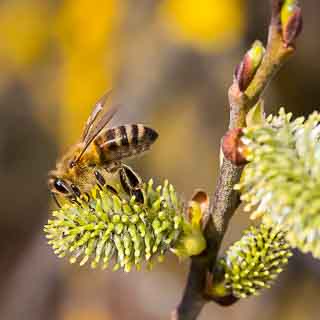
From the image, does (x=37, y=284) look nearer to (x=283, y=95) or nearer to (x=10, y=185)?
(x=10, y=185)

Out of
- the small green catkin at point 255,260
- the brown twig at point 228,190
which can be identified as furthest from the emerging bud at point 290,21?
the small green catkin at point 255,260

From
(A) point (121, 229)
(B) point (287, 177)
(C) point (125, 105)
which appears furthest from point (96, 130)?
(C) point (125, 105)

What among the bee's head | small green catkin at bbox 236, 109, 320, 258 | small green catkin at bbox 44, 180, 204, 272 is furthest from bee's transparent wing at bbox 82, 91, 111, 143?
small green catkin at bbox 236, 109, 320, 258

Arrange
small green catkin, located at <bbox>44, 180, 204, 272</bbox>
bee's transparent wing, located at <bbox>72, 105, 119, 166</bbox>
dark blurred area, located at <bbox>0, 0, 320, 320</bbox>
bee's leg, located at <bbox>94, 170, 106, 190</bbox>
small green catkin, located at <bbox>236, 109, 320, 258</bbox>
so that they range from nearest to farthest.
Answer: small green catkin, located at <bbox>236, 109, 320, 258</bbox>
small green catkin, located at <bbox>44, 180, 204, 272</bbox>
bee's leg, located at <bbox>94, 170, 106, 190</bbox>
bee's transparent wing, located at <bbox>72, 105, 119, 166</bbox>
dark blurred area, located at <bbox>0, 0, 320, 320</bbox>

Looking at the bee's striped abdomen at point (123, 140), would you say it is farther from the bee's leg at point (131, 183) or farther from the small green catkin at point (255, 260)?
the small green catkin at point (255, 260)

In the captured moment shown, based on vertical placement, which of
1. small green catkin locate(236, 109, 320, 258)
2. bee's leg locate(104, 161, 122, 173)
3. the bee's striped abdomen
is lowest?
bee's leg locate(104, 161, 122, 173)

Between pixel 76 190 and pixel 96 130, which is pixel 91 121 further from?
pixel 76 190

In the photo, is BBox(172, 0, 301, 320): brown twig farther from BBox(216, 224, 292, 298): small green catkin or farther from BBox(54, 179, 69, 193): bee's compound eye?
BBox(54, 179, 69, 193): bee's compound eye
